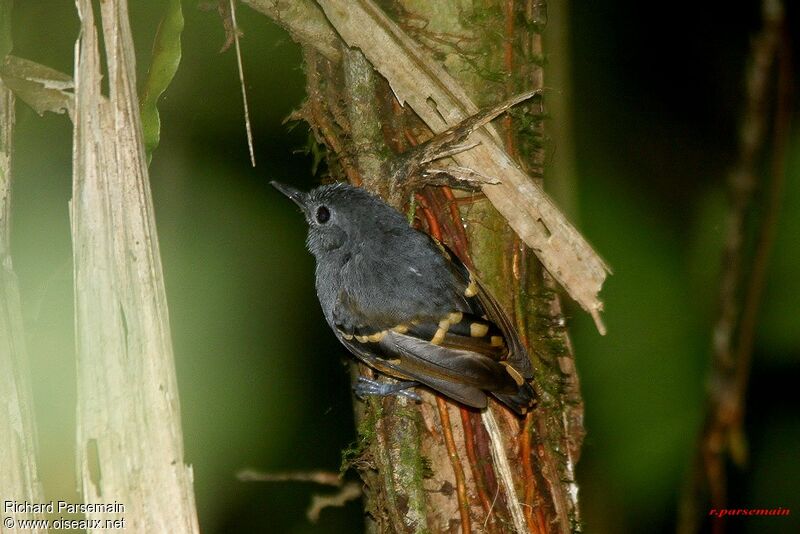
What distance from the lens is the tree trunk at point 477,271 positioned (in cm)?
312

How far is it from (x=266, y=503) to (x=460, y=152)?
242cm

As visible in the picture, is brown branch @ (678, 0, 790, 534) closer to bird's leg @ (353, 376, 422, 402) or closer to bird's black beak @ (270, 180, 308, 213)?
bird's leg @ (353, 376, 422, 402)

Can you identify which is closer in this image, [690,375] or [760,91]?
[760,91]

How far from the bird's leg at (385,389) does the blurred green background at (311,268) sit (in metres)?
0.72

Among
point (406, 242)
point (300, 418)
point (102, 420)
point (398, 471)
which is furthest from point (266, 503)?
point (102, 420)

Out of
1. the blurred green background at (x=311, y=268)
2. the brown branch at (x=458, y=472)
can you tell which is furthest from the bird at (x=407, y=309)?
the blurred green background at (x=311, y=268)

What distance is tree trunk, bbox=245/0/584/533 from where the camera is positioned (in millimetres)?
3115

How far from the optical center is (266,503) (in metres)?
4.42

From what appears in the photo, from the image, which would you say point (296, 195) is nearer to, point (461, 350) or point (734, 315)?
point (461, 350)

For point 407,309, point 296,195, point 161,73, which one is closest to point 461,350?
point 407,309

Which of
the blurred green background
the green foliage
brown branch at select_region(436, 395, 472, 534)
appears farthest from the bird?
the green foliage

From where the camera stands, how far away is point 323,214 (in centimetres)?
376

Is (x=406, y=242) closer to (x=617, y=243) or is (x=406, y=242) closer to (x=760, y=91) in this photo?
(x=617, y=243)

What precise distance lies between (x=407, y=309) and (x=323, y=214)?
66cm
